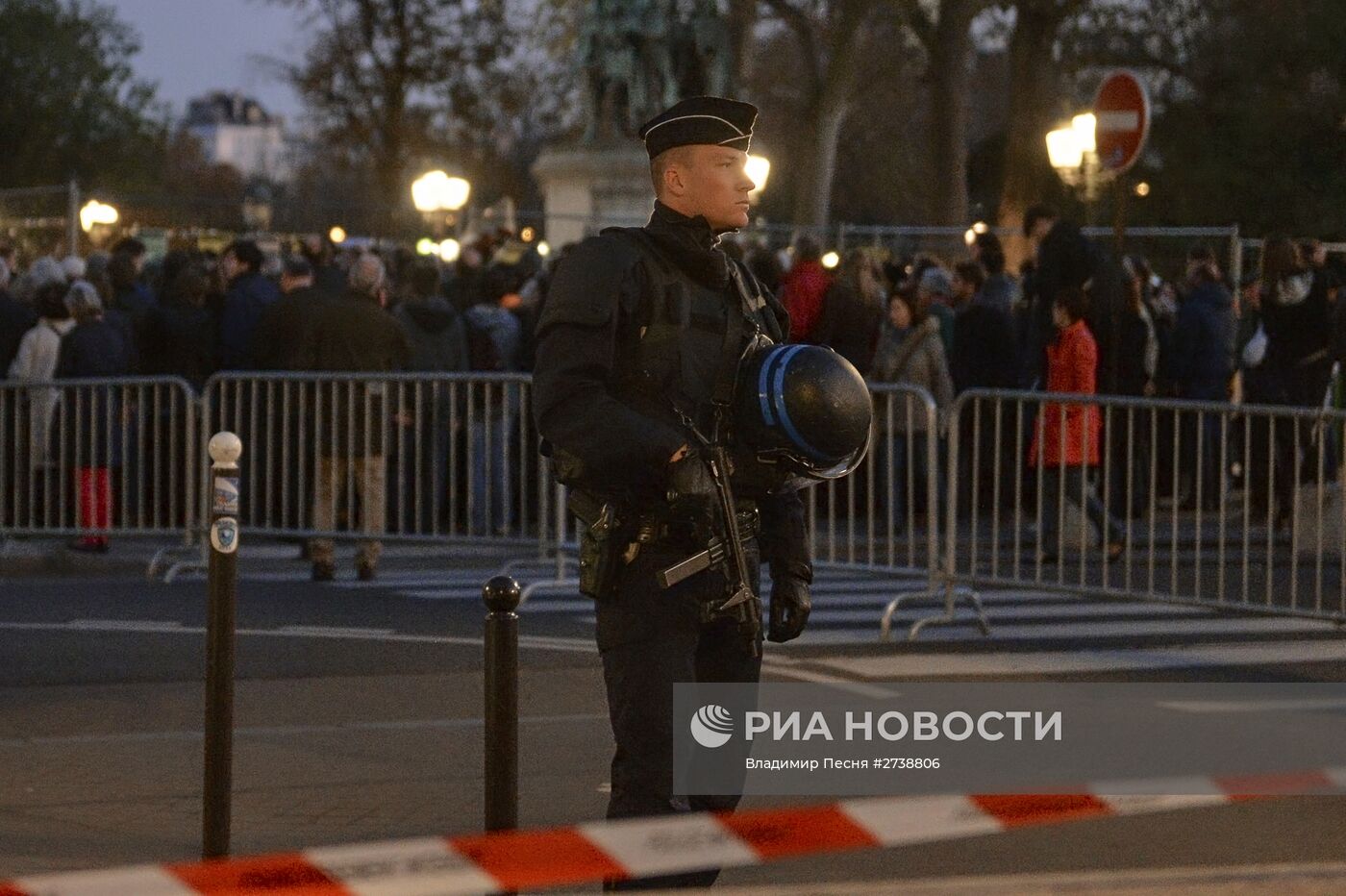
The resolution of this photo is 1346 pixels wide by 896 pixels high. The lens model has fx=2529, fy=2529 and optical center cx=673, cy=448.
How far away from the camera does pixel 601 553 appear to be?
512 centimetres

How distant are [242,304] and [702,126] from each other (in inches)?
432

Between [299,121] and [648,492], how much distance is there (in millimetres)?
61473

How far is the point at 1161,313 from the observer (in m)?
19.5

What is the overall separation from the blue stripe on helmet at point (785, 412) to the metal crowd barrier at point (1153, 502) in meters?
5.98

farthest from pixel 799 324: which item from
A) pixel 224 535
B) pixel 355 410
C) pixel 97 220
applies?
pixel 224 535

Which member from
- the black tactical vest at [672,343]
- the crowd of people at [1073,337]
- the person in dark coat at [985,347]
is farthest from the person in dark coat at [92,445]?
the black tactical vest at [672,343]

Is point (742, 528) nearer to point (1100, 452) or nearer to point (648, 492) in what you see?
point (648, 492)

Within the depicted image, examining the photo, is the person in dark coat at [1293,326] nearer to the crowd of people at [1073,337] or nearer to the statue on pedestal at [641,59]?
the crowd of people at [1073,337]

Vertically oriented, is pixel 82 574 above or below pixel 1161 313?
below

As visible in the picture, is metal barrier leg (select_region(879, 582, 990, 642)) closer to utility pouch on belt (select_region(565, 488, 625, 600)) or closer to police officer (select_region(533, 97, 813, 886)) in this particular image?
police officer (select_region(533, 97, 813, 886))

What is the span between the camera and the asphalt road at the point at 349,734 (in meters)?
6.75

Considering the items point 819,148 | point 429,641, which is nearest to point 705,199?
point 429,641

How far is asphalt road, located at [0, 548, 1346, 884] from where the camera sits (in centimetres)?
675

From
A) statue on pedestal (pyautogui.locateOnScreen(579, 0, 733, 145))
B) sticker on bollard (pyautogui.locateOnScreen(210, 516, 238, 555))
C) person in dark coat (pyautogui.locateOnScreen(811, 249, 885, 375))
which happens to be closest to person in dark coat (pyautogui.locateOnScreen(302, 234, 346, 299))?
person in dark coat (pyautogui.locateOnScreen(811, 249, 885, 375))
